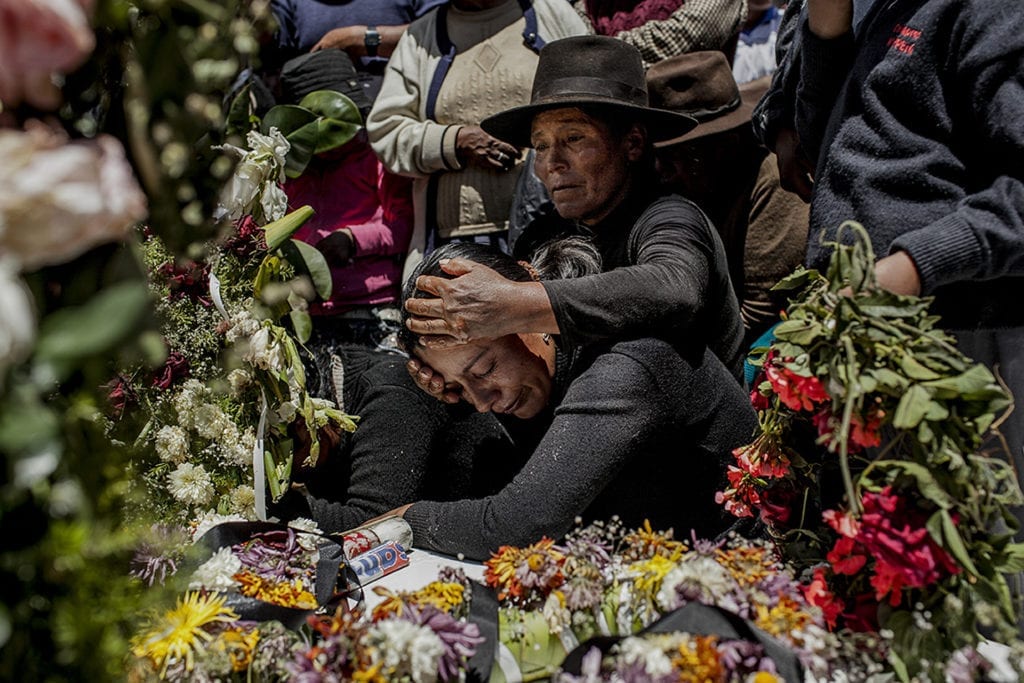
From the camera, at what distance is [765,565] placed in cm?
125

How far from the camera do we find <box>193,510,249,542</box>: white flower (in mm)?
1466

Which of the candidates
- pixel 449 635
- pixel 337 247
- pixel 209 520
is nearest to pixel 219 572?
pixel 209 520

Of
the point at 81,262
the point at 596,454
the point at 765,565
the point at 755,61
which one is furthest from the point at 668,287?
the point at 755,61

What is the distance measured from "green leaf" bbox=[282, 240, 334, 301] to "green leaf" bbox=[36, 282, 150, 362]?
1.27 m

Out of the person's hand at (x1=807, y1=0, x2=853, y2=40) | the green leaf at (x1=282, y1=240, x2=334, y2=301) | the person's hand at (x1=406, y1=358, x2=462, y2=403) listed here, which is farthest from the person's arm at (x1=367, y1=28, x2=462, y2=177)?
the person's hand at (x1=807, y1=0, x2=853, y2=40)

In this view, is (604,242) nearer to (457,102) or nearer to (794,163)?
(794,163)

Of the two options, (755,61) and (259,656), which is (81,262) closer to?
(259,656)

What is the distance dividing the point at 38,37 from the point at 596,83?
1630 millimetres

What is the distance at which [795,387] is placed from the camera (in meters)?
1.19

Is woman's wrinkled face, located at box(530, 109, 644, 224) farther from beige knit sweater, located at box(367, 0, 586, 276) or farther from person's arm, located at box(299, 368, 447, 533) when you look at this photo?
person's arm, located at box(299, 368, 447, 533)

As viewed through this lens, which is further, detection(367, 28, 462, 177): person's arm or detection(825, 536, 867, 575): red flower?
detection(367, 28, 462, 177): person's arm

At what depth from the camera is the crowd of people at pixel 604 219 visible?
1454 mm

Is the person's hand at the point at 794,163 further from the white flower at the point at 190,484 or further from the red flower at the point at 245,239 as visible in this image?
the white flower at the point at 190,484

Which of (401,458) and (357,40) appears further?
(357,40)
